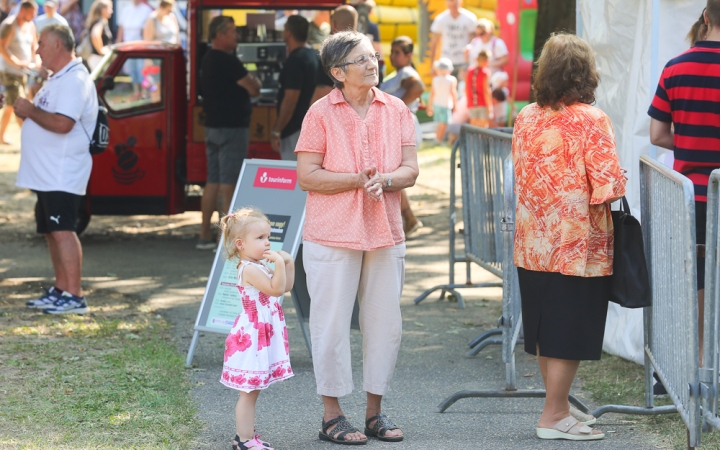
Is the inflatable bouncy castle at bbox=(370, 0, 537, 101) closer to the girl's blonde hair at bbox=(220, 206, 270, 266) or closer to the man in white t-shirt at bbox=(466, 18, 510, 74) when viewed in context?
the man in white t-shirt at bbox=(466, 18, 510, 74)

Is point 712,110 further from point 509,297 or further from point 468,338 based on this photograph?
point 468,338

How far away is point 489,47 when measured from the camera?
17.7 meters

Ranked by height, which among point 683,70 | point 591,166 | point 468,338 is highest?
point 683,70

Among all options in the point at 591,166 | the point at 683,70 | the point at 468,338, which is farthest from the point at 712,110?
the point at 468,338

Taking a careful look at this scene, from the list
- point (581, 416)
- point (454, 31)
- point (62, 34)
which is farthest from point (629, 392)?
point (454, 31)

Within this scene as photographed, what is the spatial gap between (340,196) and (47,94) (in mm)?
3510

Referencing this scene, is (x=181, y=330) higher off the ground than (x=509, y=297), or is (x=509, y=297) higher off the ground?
(x=509, y=297)

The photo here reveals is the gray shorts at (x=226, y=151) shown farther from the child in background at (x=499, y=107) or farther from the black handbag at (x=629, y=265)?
the child in background at (x=499, y=107)

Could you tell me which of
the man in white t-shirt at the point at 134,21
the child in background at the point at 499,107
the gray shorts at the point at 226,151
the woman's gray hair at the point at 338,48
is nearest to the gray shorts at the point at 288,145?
the gray shorts at the point at 226,151

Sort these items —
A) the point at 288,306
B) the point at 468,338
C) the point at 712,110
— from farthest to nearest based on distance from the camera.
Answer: the point at 288,306 < the point at 468,338 < the point at 712,110

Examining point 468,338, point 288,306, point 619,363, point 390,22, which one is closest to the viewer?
point 619,363

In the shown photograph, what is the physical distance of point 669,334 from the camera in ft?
14.5

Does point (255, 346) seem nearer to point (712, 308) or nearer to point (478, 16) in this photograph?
point (712, 308)

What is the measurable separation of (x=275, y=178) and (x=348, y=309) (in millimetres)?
1747
